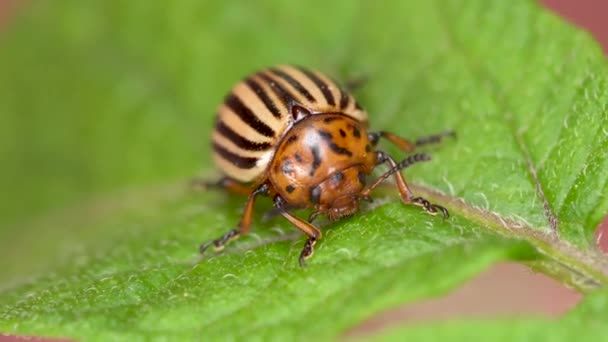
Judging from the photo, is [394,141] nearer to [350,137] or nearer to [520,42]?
[350,137]

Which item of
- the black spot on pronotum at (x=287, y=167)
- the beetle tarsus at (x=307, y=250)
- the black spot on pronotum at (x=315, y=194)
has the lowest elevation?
the beetle tarsus at (x=307, y=250)

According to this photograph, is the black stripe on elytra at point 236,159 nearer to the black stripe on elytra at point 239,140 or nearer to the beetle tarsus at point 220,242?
the black stripe on elytra at point 239,140

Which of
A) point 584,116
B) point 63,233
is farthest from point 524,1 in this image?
point 63,233

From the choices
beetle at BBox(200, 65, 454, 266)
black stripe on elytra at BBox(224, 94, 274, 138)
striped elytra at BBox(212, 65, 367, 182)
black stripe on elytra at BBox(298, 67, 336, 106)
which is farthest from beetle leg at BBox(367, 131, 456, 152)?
black stripe on elytra at BBox(224, 94, 274, 138)

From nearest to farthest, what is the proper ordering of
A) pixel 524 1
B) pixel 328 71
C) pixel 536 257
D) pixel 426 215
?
pixel 536 257
pixel 426 215
pixel 524 1
pixel 328 71

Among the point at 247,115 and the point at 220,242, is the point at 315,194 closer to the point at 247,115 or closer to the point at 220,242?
the point at 220,242

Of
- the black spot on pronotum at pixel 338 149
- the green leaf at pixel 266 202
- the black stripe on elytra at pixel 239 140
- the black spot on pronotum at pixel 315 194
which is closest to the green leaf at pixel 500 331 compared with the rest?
the green leaf at pixel 266 202

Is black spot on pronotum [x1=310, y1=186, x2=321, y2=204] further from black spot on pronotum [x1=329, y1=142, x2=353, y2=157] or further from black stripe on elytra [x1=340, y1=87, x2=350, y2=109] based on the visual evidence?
black stripe on elytra [x1=340, y1=87, x2=350, y2=109]

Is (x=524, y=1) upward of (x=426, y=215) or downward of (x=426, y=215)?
upward
